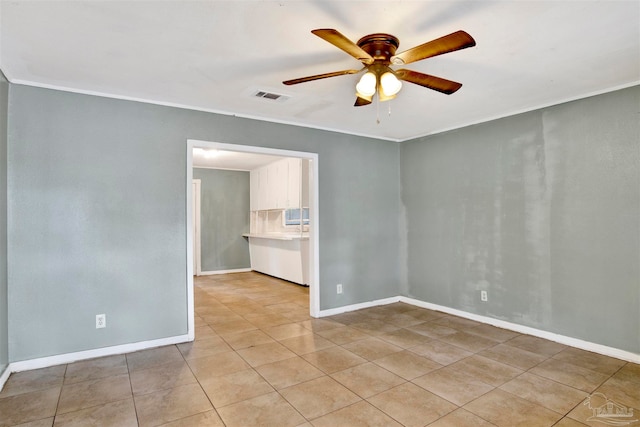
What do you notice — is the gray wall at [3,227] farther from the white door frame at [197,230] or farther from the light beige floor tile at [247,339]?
the white door frame at [197,230]

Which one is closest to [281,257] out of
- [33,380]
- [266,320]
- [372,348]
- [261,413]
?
[266,320]

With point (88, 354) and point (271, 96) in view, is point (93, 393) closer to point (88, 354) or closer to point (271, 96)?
point (88, 354)

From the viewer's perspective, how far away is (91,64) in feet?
8.54

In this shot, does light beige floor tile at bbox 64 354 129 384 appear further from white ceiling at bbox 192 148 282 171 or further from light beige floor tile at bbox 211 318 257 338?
white ceiling at bbox 192 148 282 171

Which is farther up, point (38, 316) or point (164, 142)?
point (164, 142)

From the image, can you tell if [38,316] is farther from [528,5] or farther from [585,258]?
[585,258]

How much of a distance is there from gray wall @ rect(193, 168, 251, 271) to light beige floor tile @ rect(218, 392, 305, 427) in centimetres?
561

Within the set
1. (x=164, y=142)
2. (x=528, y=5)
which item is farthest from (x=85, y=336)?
(x=528, y=5)

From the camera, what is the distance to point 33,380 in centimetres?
268

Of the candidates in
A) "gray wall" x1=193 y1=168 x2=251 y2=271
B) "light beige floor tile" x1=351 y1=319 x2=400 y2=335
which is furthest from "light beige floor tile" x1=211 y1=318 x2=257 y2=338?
"gray wall" x1=193 y1=168 x2=251 y2=271

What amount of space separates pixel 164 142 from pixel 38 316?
185cm

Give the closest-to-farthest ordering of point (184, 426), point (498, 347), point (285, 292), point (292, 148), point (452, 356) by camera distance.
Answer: point (184, 426)
point (452, 356)
point (498, 347)
point (292, 148)
point (285, 292)

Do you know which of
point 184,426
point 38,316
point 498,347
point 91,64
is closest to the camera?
point 184,426

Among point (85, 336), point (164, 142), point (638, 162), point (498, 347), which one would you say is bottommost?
point (498, 347)
